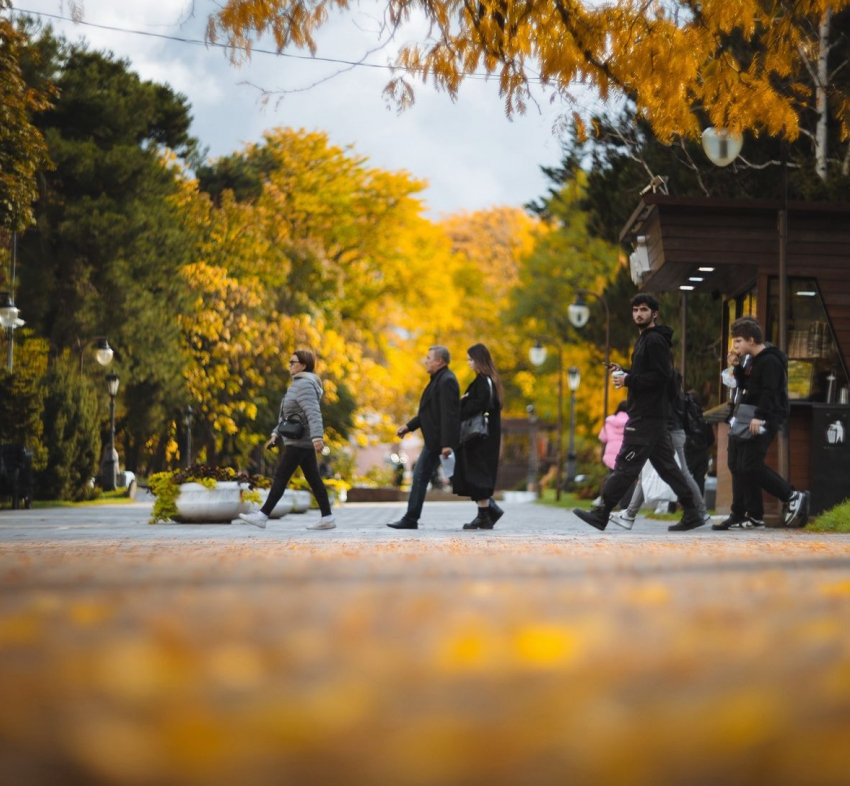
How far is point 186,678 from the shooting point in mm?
2131

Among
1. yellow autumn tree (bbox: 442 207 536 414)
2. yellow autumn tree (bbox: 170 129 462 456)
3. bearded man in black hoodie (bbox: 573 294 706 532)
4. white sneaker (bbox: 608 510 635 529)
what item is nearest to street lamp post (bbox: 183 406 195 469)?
yellow autumn tree (bbox: 170 129 462 456)

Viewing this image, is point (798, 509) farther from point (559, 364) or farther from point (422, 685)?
point (559, 364)

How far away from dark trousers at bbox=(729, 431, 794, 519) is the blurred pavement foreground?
10624 millimetres

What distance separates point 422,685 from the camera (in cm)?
205

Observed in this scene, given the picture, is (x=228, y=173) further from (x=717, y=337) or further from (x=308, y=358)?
(x=308, y=358)

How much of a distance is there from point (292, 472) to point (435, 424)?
5.44ft

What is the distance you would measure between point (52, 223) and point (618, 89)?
89.1ft

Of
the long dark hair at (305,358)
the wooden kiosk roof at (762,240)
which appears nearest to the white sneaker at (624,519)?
the long dark hair at (305,358)

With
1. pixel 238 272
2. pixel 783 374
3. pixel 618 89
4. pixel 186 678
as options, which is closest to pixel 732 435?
pixel 783 374

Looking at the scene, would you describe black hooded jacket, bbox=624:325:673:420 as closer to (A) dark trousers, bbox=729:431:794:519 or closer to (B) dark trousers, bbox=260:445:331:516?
(A) dark trousers, bbox=729:431:794:519

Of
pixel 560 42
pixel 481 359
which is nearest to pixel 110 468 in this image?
pixel 481 359

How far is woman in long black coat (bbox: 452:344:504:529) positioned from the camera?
15.2 meters

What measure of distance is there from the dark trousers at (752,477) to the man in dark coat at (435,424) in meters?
2.90

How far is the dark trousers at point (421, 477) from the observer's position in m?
14.9
